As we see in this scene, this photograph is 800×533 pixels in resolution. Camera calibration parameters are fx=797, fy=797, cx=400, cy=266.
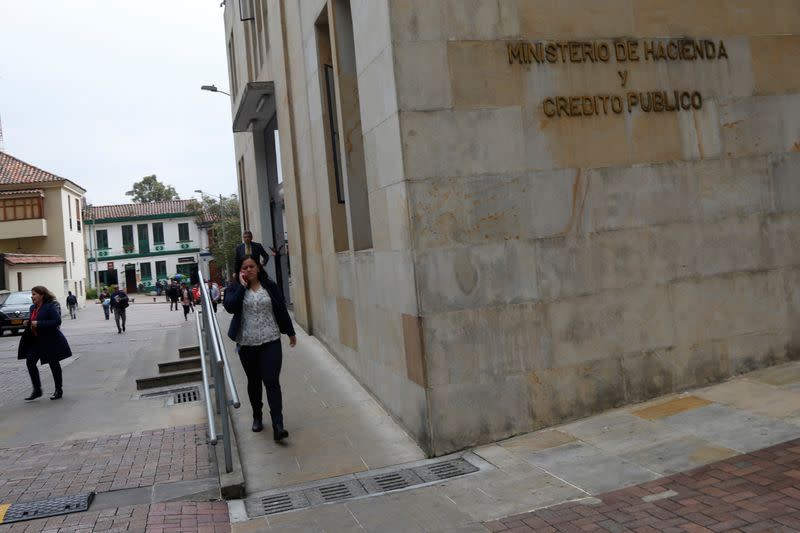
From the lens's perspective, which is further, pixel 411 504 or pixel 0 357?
pixel 0 357

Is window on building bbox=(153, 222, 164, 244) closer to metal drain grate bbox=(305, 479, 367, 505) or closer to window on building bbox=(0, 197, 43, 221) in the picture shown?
window on building bbox=(0, 197, 43, 221)

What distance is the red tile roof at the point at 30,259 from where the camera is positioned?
4397 centimetres

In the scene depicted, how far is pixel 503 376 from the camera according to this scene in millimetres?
7055

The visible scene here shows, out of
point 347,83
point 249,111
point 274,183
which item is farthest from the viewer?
point 274,183

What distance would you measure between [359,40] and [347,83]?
46.9 inches

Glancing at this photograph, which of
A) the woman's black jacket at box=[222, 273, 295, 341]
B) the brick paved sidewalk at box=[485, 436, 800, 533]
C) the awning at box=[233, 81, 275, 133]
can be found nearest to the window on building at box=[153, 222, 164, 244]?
the awning at box=[233, 81, 275, 133]

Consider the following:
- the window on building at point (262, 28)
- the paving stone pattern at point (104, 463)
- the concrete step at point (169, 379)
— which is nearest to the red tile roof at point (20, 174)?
the window on building at point (262, 28)

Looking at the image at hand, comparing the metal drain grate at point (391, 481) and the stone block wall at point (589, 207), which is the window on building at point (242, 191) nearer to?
the stone block wall at point (589, 207)

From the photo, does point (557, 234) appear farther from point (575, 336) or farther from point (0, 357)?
point (0, 357)

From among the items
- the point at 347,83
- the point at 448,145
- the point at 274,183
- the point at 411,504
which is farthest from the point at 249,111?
the point at 411,504

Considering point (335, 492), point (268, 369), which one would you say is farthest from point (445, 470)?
point (268, 369)

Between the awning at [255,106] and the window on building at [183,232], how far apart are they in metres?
66.9

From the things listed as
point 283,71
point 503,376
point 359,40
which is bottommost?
point 503,376

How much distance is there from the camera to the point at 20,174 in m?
53.2
